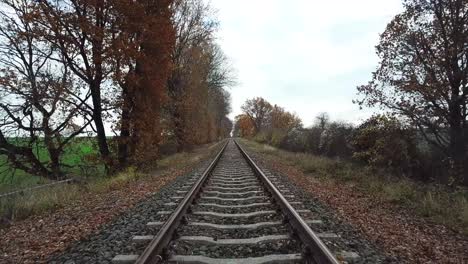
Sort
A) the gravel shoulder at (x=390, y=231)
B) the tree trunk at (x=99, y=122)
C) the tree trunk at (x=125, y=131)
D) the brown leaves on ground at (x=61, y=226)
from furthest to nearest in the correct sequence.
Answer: the tree trunk at (x=125, y=131), the tree trunk at (x=99, y=122), the brown leaves on ground at (x=61, y=226), the gravel shoulder at (x=390, y=231)

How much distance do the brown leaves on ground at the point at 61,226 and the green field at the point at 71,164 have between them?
5761mm

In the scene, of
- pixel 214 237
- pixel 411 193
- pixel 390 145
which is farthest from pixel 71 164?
pixel 411 193

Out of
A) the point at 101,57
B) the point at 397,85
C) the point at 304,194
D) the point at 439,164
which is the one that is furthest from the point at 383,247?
the point at 101,57

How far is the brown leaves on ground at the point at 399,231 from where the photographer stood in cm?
463

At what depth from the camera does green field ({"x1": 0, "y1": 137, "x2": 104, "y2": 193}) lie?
572 inches

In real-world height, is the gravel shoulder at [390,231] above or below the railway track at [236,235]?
below

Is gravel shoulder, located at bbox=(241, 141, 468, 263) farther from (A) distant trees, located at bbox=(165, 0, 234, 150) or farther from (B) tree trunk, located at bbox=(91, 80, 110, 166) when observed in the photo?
(A) distant trees, located at bbox=(165, 0, 234, 150)

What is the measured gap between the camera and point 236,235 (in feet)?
16.5

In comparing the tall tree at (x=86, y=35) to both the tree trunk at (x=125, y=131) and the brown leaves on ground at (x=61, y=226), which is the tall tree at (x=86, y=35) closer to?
the tree trunk at (x=125, y=131)

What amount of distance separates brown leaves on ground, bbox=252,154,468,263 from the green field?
10.1 m

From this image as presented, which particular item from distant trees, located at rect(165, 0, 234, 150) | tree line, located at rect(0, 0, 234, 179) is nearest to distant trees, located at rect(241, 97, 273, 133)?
distant trees, located at rect(165, 0, 234, 150)

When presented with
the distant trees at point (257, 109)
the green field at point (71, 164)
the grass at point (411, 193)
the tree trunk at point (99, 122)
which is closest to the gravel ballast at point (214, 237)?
the grass at point (411, 193)

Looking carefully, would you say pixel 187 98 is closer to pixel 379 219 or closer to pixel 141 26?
pixel 141 26

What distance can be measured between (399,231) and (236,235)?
261cm
